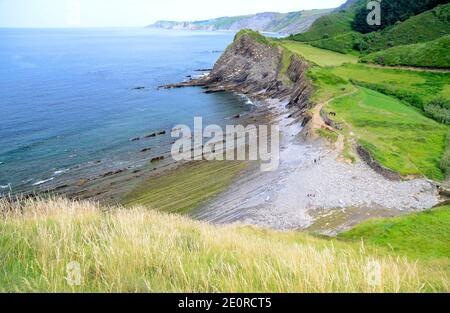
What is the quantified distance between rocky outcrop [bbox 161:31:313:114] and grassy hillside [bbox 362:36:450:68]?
18012 mm

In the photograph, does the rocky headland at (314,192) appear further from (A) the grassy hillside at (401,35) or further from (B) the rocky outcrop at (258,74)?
(A) the grassy hillside at (401,35)

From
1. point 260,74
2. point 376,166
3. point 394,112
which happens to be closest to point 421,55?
point 394,112

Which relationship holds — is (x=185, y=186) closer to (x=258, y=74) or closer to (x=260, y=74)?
(x=260, y=74)

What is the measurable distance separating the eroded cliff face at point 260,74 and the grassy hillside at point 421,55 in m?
18.0

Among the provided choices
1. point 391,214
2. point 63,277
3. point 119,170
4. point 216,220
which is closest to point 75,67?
point 119,170

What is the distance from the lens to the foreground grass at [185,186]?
33616 mm

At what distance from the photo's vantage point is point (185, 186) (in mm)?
37062

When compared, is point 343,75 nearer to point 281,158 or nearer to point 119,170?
point 281,158

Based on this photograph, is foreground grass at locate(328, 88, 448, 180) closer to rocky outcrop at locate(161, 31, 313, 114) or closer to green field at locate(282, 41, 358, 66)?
rocky outcrop at locate(161, 31, 313, 114)

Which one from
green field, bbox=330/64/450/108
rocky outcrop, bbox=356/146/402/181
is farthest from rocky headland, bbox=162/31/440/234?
green field, bbox=330/64/450/108

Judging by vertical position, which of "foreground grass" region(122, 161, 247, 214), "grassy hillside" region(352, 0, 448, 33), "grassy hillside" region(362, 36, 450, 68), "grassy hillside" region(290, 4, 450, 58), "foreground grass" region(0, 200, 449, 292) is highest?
"grassy hillside" region(352, 0, 448, 33)

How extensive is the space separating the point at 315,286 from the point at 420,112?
57.2m

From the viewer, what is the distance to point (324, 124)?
4709 cm

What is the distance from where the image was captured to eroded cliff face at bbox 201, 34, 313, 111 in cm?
7125
